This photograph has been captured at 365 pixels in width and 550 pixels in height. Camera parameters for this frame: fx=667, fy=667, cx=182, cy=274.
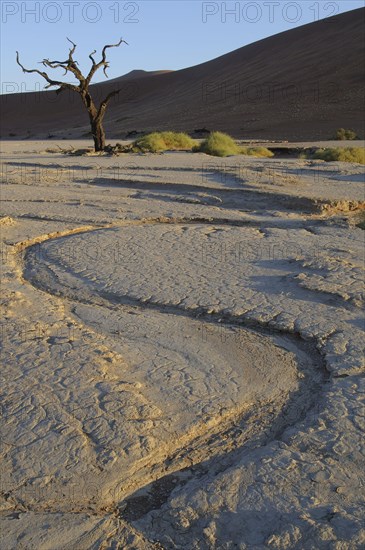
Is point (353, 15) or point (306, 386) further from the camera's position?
point (353, 15)

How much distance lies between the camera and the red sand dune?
33.8 m

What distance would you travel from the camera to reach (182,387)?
11.4 ft

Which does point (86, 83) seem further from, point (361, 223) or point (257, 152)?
point (361, 223)

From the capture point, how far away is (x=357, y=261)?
5.83m

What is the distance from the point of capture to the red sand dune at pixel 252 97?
111 feet

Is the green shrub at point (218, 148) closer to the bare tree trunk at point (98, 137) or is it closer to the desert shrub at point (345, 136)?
the bare tree trunk at point (98, 137)

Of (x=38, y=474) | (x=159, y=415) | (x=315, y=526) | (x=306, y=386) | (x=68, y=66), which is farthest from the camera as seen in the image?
(x=68, y=66)

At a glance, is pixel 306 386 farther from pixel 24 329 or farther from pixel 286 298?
pixel 24 329

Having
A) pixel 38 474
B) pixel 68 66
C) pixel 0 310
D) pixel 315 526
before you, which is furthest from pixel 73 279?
pixel 68 66

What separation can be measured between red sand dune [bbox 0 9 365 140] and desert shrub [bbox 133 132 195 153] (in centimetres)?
819

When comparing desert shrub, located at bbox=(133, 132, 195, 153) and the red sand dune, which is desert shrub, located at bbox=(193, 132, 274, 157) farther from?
the red sand dune

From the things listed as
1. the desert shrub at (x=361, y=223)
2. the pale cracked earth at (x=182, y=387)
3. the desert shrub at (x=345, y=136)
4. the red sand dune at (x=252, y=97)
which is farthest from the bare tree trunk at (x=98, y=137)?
the desert shrub at (x=361, y=223)

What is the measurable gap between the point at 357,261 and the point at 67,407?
3.42 meters

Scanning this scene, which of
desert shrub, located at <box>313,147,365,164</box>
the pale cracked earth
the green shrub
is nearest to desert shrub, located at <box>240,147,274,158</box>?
the green shrub
